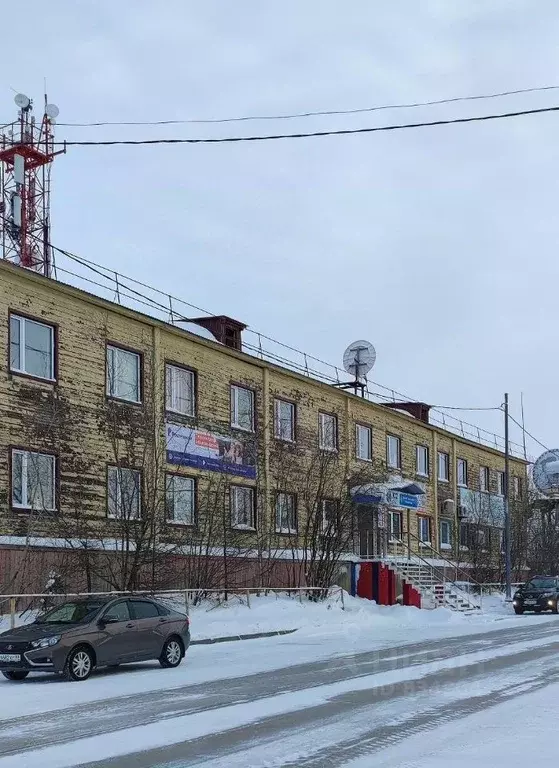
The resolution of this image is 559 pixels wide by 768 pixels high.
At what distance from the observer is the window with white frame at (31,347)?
23156 mm

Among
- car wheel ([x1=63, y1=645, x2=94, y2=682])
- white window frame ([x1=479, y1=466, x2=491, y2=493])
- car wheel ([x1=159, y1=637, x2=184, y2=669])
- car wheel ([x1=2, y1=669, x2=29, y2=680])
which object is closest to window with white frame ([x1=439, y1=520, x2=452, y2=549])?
white window frame ([x1=479, y1=466, x2=491, y2=493])

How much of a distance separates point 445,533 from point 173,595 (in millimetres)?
24231

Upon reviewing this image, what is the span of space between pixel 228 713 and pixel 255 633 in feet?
40.1

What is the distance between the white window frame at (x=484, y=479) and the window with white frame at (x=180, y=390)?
27517 millimetres

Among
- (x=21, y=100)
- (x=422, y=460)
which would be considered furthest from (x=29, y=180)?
(x=422, y=460)

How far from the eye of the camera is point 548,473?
2726 inches

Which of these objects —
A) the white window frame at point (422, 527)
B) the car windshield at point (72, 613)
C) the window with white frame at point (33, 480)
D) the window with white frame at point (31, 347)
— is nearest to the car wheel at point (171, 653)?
the car windshield at point (72, 613)

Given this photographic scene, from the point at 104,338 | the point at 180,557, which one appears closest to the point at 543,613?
the point at 180,557

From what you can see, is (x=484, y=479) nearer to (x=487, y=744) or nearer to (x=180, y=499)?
(x=180, y=499)

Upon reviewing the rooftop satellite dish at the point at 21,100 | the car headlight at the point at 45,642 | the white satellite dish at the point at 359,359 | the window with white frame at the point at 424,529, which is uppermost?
the rooftop satellite dish at the point at 21,100

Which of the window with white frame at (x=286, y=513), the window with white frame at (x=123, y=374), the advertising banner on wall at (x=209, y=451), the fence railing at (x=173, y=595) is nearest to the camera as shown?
the fence railing at (x=173, y=595)

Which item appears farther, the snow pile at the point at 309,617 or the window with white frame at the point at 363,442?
the window with white frame at the point at 363,442

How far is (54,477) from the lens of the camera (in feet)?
78.6

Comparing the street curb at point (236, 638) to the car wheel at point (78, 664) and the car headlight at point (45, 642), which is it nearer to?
the car wheel at point (78, 664)
